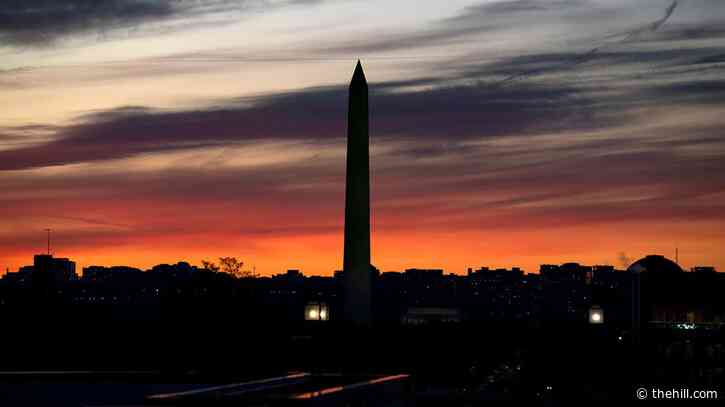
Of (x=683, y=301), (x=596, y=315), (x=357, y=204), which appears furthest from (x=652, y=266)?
(x=683, y=301)

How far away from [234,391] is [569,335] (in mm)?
30047

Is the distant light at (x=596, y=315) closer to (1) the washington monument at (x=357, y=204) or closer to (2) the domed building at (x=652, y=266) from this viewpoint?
(2) the domed building at (x=652, y=266)

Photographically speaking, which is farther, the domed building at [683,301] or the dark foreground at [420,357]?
the domed building at [683,301]

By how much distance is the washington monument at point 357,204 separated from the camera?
50.0 m

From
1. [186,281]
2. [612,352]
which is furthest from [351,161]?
[186,281]

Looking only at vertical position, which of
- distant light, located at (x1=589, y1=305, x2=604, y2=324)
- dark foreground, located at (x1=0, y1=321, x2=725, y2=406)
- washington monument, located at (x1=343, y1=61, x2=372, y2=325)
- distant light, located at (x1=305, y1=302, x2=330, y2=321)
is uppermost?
washington monument, located at (x1=343, y1=61, x2=372, y2=325)

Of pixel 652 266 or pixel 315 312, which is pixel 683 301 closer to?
pixel 652 266

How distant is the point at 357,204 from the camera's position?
50594mm

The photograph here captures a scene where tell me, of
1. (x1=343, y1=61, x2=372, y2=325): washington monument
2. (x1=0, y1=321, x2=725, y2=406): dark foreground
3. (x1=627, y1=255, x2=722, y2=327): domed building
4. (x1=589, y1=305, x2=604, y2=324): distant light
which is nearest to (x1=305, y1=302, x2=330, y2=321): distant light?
(x1=0, y1=321, x2=725, y2=406): dark foreground

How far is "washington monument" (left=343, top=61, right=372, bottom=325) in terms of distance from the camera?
50.0 meters

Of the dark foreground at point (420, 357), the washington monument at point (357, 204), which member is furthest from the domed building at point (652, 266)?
the washington monument at point (357, 204)

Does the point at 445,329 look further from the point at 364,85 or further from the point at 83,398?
the point at 83,398

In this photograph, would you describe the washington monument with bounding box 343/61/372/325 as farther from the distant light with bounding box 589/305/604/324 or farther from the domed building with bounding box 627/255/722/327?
the domed building with bounding box 627/255/722/327

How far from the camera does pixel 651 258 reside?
181 ft
